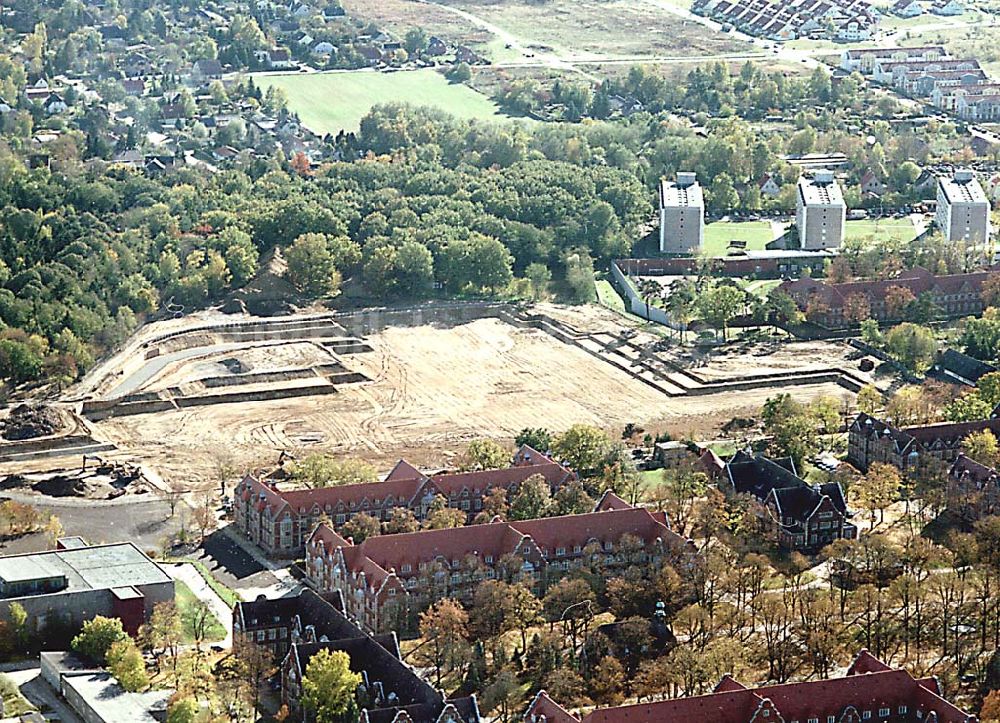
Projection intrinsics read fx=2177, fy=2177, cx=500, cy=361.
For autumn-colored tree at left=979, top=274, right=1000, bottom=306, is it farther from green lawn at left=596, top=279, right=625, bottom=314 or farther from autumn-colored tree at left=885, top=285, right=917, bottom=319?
green lawn at left=596, top=279, right=625, bottom=314

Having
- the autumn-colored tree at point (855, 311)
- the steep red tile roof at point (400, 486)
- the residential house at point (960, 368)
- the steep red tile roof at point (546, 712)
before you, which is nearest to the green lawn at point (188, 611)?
the steep red tile roof at point (400, 486)

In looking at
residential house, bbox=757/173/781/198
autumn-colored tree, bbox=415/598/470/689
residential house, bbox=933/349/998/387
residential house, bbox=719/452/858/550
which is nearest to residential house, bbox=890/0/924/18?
residential house, bbox=757/173/781/198

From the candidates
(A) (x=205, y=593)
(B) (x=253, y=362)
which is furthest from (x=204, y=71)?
(A) (x=205, y=593)

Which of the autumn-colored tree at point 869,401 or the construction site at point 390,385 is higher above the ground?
the autumn-colored tree at point 869,401

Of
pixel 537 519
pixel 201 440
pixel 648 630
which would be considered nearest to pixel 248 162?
pixel 201 440

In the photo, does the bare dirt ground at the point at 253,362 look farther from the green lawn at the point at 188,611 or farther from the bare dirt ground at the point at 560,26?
the bare dirt ground at the point at 560,26
